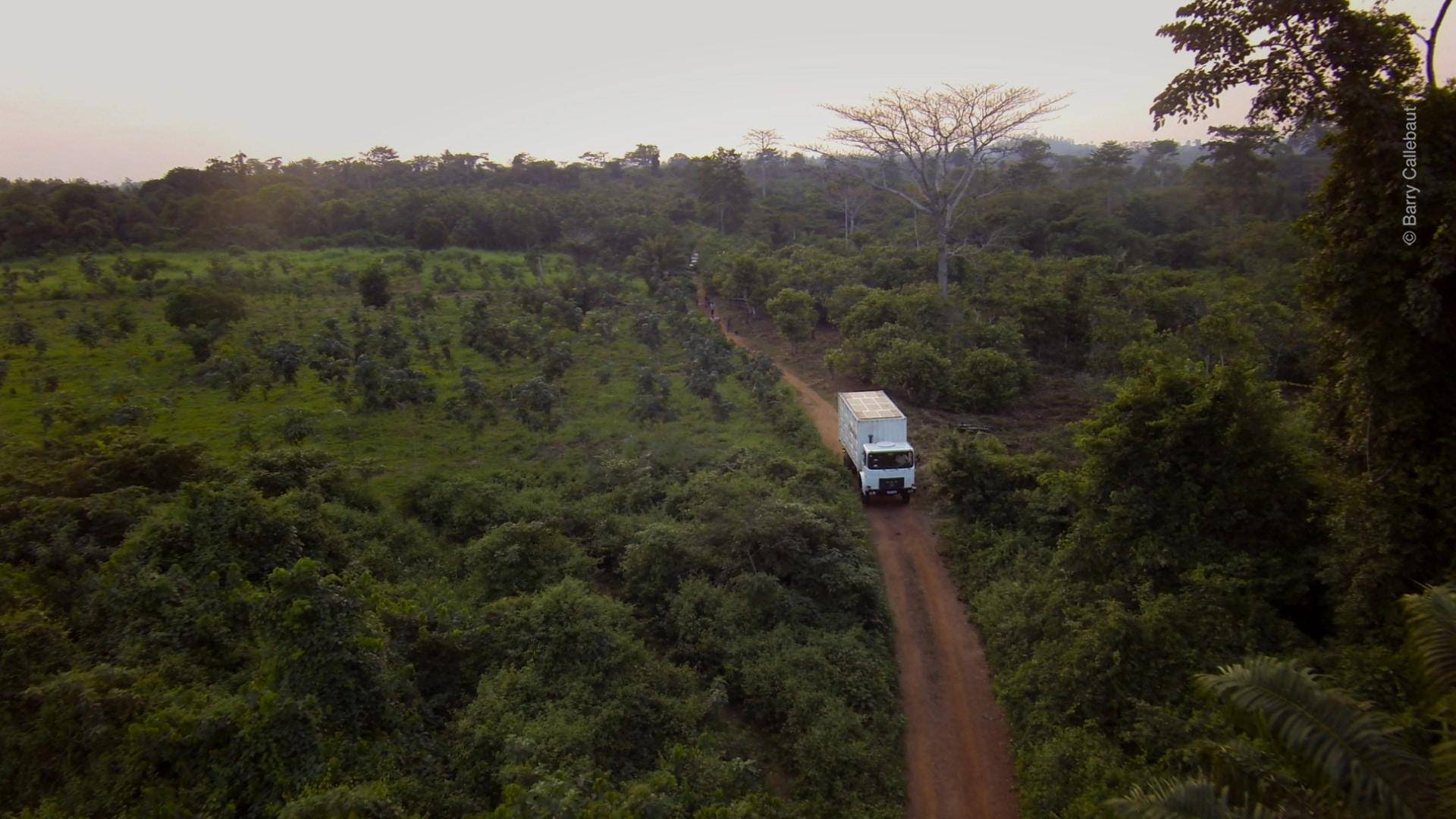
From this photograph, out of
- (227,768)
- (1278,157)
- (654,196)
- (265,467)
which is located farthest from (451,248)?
(1278,157)

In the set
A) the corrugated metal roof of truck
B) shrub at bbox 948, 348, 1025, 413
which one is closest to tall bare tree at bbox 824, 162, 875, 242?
shrub at bbox 948, 348, 1025, 413

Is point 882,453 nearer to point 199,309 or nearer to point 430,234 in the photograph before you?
point 199,309

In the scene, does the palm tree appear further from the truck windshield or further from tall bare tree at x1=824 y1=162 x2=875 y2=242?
tall bare tree at x1=824 y1=162 x2=875 y2=242

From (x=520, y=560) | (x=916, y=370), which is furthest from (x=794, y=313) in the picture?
(x=520, y=560)

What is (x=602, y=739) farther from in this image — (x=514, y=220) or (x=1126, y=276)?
(x=514, y=220)

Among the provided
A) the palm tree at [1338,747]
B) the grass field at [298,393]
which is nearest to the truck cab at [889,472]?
the grass field at [298,393]

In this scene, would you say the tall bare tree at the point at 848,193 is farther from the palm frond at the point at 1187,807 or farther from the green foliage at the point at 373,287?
the palm frond at the point at 1187,807
